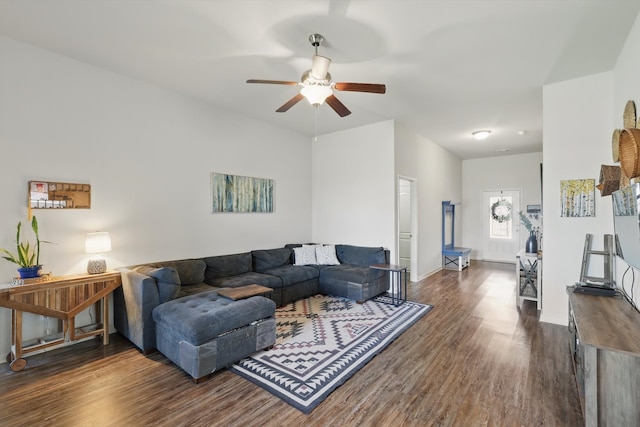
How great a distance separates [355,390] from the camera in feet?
7.54

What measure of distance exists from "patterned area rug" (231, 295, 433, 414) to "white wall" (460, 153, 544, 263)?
5.18 meters

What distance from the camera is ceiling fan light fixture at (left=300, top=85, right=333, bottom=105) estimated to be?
2.70 meters

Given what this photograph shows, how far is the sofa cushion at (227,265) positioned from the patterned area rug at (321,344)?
89 centimetres

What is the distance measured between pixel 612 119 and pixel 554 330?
243cm

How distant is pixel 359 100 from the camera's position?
416 cm

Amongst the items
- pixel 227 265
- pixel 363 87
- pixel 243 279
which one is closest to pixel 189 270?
pixel 227 265

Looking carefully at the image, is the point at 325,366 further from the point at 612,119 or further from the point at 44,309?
the point at 612,119

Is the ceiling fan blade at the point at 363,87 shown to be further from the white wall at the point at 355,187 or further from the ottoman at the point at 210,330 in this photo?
the white wall at the point at 355,187

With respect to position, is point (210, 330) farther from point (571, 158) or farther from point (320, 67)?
point (571, 158)

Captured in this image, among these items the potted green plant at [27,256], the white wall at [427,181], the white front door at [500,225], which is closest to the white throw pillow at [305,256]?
the white wall at [427,181]

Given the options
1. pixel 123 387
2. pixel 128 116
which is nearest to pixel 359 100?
pixel 128 116

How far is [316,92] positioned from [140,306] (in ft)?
8.65

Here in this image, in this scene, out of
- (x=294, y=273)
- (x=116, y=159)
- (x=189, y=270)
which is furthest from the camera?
(x=294, y=273)

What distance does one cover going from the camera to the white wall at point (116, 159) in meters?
2.78
